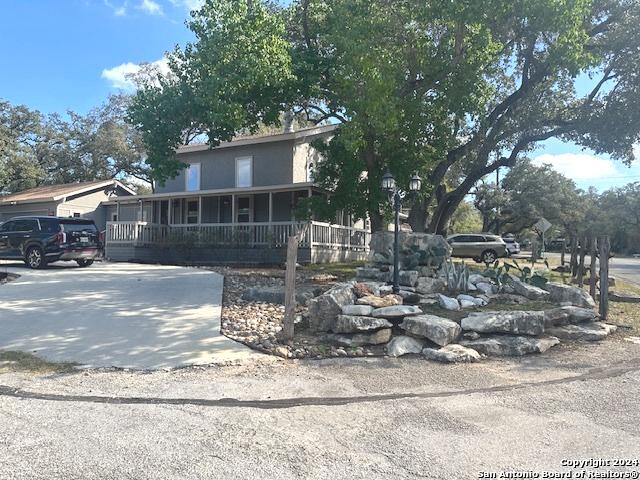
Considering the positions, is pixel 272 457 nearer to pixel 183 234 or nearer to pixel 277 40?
pixel 277 40

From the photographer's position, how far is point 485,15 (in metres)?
12.2

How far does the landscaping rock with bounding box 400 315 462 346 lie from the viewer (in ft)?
22.9

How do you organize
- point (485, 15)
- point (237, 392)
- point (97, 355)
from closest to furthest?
1. point (237, 392)
2. point (97, 355)
3. point (485, 15)

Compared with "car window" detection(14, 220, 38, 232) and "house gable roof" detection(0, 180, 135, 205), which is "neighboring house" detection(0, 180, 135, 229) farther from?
"car window" detection(14, 220, 38, 232)

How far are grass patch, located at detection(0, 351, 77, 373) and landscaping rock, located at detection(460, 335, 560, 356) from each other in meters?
5.44

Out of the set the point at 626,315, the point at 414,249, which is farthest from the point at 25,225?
the point at 626,315

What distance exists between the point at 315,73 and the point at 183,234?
9132mm

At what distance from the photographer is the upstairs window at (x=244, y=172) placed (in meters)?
21.9

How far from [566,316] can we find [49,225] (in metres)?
14.8

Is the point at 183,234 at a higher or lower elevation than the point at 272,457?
higher

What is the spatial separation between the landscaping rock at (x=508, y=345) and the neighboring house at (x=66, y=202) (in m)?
24.3

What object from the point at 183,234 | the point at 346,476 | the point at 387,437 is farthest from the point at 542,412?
the point at 183,234

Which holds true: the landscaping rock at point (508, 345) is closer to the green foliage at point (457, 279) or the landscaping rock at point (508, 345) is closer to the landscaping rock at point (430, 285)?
the landscaping rock at point (430, 285)

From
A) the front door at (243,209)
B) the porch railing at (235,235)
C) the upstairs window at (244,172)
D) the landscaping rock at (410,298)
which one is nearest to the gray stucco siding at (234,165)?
the upstairs window at (244,172)
